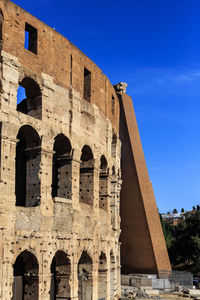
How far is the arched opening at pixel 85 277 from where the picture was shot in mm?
16797

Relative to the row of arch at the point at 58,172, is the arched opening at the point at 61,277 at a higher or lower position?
lower

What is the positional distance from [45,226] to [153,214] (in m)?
17.1

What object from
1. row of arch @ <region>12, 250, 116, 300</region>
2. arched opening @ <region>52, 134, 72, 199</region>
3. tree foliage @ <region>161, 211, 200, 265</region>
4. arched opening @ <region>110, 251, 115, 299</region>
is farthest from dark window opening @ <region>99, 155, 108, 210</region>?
tree foliage @ <region>161, 211, 200, 265</region>

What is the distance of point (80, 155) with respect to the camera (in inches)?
658

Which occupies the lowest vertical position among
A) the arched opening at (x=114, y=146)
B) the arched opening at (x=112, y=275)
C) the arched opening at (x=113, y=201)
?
the arched opening at (x=112, y=275)

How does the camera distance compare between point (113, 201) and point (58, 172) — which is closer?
point (58, 172)

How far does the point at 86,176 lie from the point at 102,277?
14.8 ft

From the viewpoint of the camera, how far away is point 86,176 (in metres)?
17.9

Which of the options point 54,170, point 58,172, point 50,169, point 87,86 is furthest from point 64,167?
point 87,86

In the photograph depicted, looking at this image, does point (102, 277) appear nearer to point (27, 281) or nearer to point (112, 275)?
point (112, 275)

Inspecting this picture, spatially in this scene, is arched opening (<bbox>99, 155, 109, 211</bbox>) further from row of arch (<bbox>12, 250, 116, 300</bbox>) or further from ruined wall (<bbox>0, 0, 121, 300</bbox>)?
row of arch (<bbox>12, 250, 116, 300</bbox>)

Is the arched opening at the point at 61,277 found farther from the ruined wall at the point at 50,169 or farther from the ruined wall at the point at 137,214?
the ruined wall at the point at 137,214

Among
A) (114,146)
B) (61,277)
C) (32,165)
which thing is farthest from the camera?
(114,146)

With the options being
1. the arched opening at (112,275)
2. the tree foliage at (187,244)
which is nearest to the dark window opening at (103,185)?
the arched opening at (112,275)
